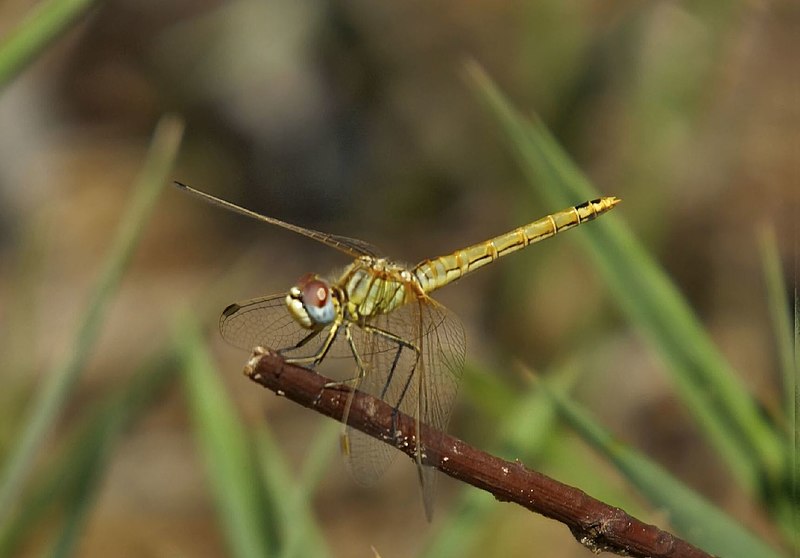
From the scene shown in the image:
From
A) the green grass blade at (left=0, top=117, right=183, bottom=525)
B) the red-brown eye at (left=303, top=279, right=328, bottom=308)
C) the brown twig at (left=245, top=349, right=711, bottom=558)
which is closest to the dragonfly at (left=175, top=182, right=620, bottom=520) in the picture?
the red-brown eye at (left=303, top=279, right=328, bottom=308)

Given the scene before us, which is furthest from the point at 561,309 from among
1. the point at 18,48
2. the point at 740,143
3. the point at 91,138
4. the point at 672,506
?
the point at 91,138

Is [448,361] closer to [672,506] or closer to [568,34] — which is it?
[672,506]

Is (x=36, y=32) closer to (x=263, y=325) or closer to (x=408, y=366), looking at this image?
(x=263, y=325)

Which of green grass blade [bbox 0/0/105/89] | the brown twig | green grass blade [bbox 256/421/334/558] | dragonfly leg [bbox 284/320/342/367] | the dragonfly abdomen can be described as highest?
the dragonfly abdomen

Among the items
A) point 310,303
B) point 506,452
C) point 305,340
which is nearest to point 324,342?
point 305,340

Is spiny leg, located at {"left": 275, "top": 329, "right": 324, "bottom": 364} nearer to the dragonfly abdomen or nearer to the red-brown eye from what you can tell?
the red-brown eye

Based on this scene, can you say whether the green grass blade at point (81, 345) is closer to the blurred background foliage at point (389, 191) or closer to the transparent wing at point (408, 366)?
the transparent wing at point (408, 366)

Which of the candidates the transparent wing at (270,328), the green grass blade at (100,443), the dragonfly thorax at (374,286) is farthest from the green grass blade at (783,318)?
the green grass blade at (100,443)
